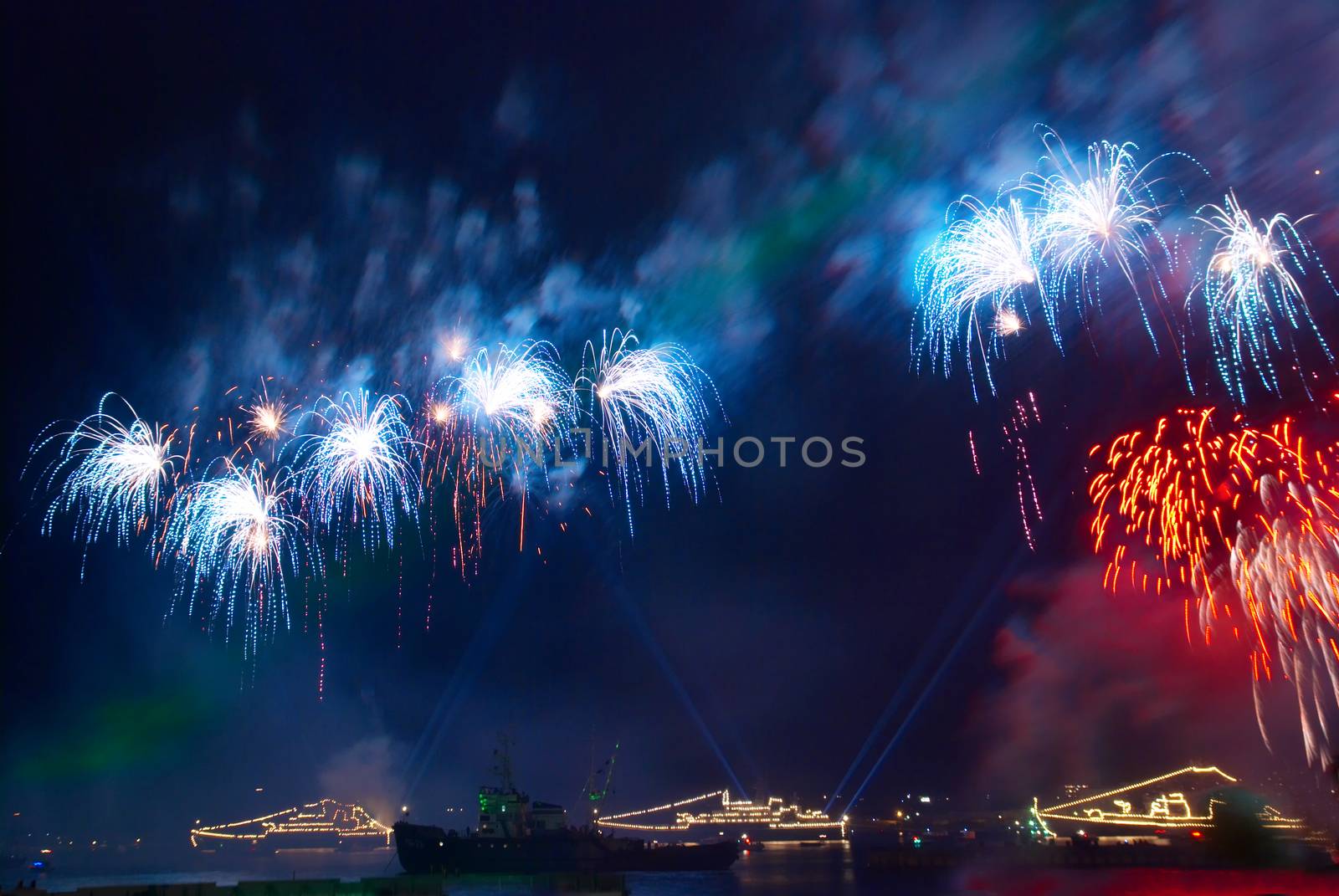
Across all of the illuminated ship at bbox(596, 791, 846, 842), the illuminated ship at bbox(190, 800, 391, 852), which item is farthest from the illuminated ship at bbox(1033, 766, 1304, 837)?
the illuminated ship at bbox(190, 800, 391, 852)

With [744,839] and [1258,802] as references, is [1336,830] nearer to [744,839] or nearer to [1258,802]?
[1258,802]

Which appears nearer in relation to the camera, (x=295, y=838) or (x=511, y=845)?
(x=511, y=845)

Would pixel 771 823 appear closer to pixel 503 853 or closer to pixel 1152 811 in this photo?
pixel 1152 811

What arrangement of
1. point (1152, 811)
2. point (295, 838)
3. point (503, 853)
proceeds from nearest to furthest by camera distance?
point (503, 853)
point (1152, 811)
point (295, 838)

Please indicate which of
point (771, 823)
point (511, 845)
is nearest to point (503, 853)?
point (511, 845)

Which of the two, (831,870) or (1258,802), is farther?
(1258,802)

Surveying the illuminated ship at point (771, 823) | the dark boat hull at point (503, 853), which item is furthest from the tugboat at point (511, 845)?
the illuminated ship at point (771, 823)

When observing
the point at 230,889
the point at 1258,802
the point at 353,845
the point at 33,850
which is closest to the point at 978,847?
the point at 1258,802

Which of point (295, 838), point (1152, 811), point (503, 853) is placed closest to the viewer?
point (503, 853)
